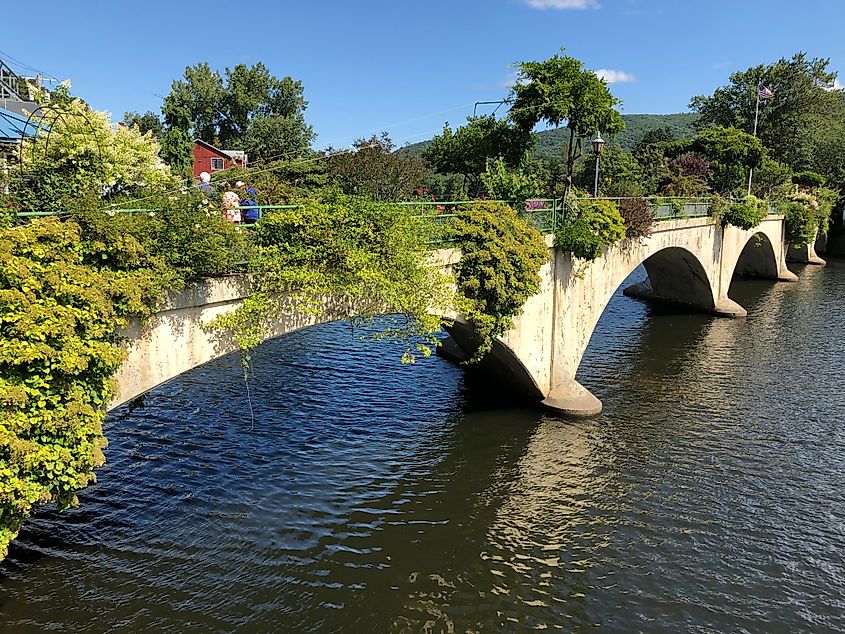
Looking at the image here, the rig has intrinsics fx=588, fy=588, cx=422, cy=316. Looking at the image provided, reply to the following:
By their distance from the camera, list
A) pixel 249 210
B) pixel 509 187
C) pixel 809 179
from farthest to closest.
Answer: pixel 809 179, pixel 509 187, pixel 249 210

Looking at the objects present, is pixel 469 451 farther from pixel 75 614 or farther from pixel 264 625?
pixel 75 614

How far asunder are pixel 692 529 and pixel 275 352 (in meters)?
14.6

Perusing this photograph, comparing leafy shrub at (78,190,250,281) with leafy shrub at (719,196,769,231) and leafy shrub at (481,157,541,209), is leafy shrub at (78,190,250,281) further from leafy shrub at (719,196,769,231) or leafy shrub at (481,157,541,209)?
leafy shrub at (719,196,769,231)

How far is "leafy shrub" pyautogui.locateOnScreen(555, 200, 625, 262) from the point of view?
14688 mm

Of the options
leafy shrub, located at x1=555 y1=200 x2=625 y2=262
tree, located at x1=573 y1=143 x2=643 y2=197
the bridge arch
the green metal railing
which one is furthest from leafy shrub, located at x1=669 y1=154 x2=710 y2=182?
leafy shrub, located at x1=555 y1=200 x2=625 y2=262

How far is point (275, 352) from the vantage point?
824 inches

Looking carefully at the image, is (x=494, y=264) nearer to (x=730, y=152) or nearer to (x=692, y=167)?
(x=730, y=152)

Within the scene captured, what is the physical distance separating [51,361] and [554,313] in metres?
11.6

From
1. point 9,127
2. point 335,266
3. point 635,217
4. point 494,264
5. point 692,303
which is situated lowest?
point 692,303

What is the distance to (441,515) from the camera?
11.0 m

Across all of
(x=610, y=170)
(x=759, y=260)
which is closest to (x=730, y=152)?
(x=759, y=260)

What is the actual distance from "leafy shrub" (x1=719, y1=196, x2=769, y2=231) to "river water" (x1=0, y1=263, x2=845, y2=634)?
12334 millimetres

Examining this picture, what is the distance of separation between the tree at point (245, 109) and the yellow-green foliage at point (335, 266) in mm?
61996

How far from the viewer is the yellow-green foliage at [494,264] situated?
12.3 meters
